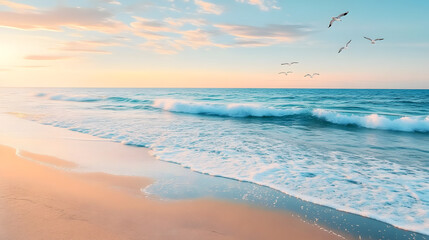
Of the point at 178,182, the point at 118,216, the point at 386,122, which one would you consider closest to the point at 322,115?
the point at 386,122

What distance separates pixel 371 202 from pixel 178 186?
3.31 m

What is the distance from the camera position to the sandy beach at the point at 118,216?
10.5 ft

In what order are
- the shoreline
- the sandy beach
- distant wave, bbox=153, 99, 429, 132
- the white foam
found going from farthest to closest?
distant wave, bbox=153, 99, 429, 132, the white foam, the shoreline, the sandy beach

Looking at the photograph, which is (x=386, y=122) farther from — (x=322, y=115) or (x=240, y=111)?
(x=240, y=111)

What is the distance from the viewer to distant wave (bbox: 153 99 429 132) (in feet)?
46.6

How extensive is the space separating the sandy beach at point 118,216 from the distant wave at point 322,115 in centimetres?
1377

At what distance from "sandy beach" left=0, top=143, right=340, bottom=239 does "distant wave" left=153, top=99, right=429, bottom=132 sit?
13.8 metres

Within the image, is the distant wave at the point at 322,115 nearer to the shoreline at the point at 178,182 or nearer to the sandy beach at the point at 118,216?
the shoreline at the point at 178,182

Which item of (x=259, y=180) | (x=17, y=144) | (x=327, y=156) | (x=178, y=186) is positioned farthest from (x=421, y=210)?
(x=17, y=144)

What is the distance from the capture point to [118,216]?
361 centimetres

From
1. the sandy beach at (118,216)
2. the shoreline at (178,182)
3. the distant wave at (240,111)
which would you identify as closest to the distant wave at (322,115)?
the distant wave at (240,111)

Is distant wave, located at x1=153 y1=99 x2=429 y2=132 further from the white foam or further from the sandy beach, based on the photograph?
the sandy beach

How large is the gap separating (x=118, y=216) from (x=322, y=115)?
1730cm

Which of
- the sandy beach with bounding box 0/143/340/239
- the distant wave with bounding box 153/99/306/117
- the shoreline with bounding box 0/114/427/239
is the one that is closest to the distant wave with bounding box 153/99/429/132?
the distant wave with bounding box 153/99/306/117
